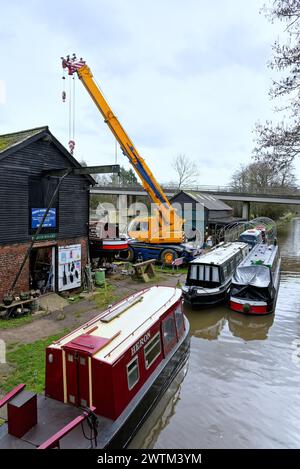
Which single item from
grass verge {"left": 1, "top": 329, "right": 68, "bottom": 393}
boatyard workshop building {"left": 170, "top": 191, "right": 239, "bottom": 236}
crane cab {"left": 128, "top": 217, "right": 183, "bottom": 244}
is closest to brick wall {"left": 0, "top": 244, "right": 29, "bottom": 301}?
grass verge {"left": 1, "top": 329, "right": 68, "bottom": 393}

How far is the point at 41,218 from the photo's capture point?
11.7m

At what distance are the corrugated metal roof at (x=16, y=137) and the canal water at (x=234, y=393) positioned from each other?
8954 millimetres

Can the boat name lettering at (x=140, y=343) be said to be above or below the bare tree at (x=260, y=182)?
below

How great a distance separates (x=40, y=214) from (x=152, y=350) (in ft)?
24.5

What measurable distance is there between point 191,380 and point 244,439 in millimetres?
2004

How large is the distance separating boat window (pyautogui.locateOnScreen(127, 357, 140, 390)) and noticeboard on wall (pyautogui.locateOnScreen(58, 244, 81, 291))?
7675mm

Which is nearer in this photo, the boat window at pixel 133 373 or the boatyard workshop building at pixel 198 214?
the boat window at pixel 133 373

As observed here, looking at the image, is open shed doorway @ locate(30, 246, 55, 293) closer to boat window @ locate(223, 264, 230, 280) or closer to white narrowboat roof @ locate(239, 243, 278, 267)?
boat window @ locate(223, 264, 230, 280)

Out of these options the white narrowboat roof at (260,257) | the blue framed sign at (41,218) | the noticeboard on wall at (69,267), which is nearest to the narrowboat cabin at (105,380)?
the blue framed sign at (41,218)

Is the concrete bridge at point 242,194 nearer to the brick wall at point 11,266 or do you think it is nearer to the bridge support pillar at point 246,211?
the bridge support pillar at point 246,211

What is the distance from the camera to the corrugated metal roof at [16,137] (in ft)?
35.0

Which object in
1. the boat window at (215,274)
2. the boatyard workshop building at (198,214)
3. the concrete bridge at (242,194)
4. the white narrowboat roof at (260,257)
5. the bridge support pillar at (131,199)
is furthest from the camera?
the bridge support pillar at (131,199)

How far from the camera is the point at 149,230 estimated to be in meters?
19.5

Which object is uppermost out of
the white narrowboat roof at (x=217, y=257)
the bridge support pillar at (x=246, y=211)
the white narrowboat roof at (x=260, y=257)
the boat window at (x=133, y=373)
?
the bridge support pillar at (x=246, y=211)
